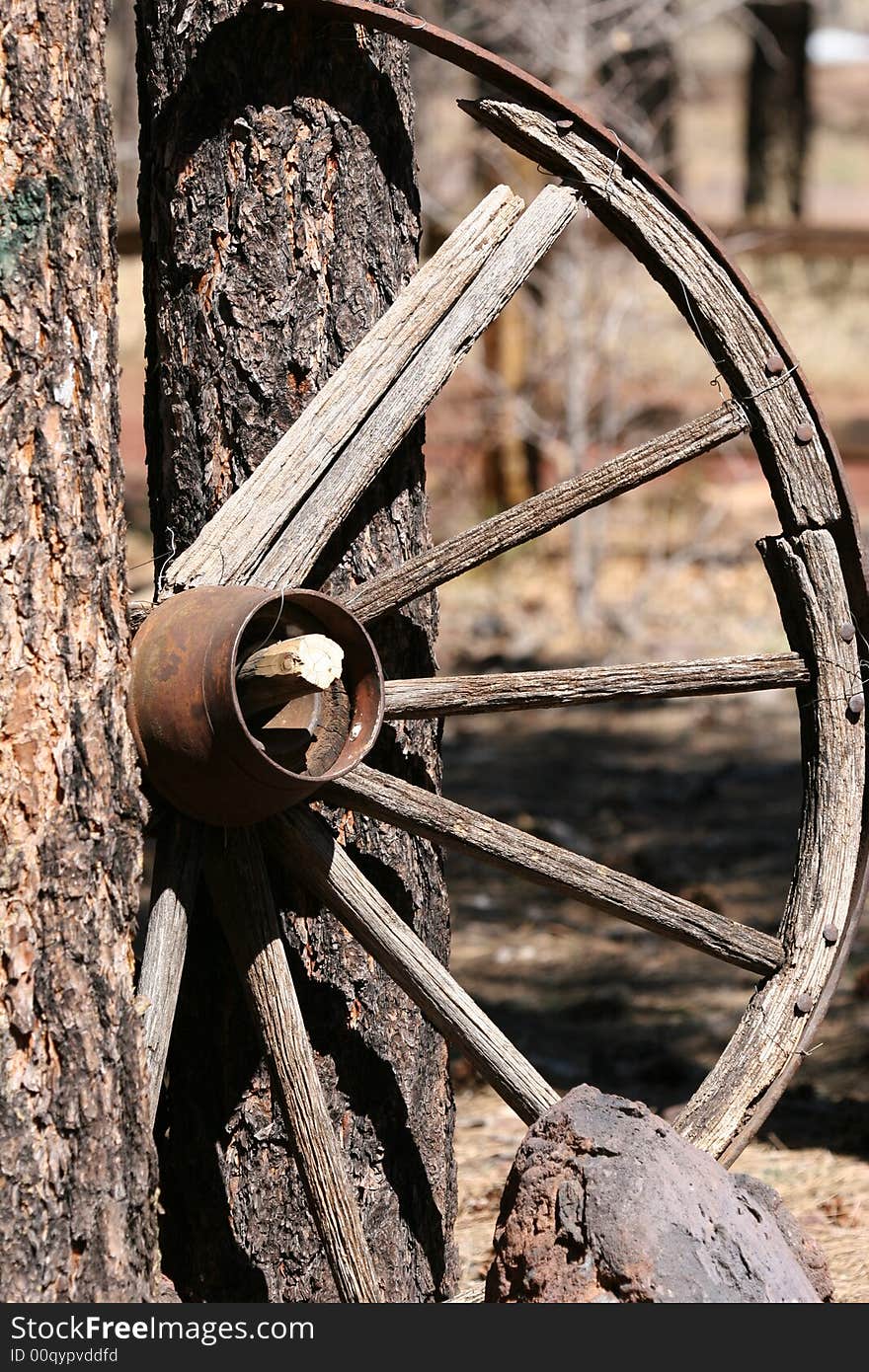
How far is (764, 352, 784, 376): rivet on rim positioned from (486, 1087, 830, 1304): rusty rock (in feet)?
4.27

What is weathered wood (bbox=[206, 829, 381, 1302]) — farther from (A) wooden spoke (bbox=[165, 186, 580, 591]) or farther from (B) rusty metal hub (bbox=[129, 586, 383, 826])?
(A) wooden spoke (bbox=[165, 186, 580, 591])

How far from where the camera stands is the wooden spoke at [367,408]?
99.2 inches

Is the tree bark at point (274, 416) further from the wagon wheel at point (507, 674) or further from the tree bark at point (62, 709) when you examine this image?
the tree bark at point (62, 709)

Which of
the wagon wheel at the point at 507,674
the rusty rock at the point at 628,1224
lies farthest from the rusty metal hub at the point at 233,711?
the rusty rock at the point at 628,1224

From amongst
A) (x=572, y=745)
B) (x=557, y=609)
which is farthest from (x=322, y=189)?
(x=557, y=609)

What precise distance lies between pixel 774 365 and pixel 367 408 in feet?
2.43

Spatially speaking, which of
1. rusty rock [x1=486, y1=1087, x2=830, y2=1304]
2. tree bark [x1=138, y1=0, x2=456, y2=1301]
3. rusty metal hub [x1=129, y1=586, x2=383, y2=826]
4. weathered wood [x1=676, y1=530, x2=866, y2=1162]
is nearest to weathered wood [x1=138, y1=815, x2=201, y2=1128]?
rusty metal hub [x1=129, y1=586, x2=383, y2=826]

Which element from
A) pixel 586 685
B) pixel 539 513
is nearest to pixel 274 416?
pixel 539 513

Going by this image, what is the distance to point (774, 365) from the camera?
272 centimetres

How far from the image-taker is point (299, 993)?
273cm
